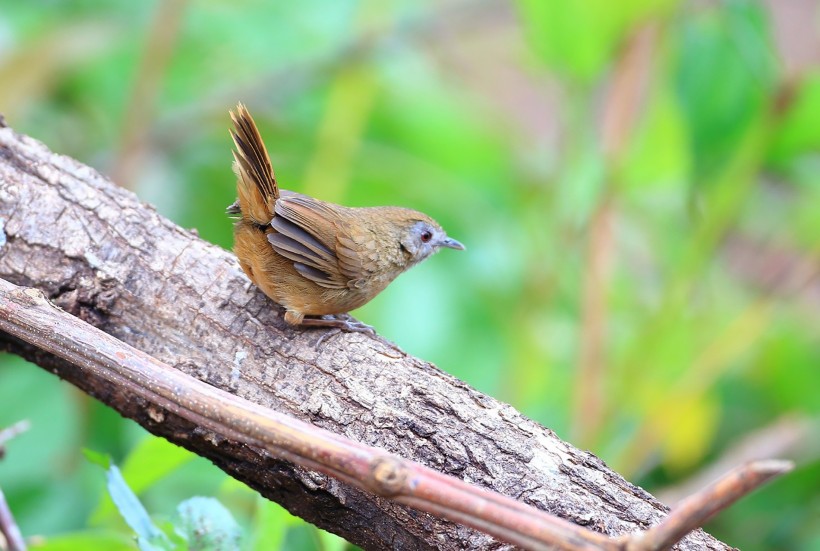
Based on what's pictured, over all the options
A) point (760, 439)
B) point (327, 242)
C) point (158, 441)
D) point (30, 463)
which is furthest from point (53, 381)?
point (760, 439)

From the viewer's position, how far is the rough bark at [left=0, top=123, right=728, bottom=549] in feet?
6.10

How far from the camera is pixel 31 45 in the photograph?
4.60m

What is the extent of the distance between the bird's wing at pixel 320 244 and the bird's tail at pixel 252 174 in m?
0.05

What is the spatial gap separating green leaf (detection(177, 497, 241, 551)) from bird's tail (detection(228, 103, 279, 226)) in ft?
3.22

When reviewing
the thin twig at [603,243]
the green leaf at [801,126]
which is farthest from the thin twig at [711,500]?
the green leaf at [801,126]

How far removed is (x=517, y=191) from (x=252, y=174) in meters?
3.16

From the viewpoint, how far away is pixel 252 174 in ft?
8.60

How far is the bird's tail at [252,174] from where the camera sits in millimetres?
2502

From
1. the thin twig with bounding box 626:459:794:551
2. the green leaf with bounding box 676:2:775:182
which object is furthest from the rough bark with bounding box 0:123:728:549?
the green leaf with bounding box 676:2:775:182

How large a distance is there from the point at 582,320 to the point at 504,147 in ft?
8.06

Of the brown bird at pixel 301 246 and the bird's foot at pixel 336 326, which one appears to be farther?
the brown bird at pixel 301 246

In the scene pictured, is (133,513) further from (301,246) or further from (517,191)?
(517,191)

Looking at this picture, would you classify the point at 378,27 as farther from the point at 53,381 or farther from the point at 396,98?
the point at 53,381

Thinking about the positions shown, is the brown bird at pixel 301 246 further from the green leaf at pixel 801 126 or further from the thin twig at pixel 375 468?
the green leaf at pixel 801 126
